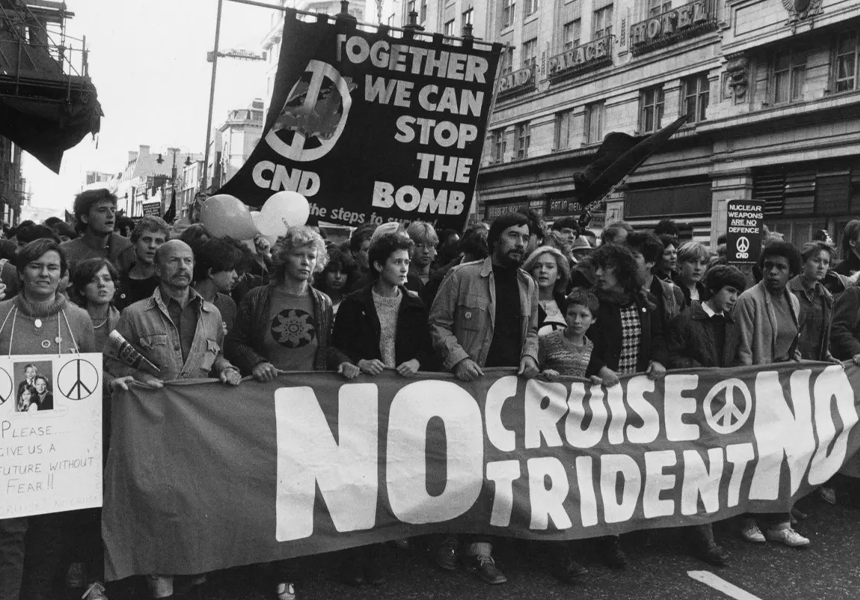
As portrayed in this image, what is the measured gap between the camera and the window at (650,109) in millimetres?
25438

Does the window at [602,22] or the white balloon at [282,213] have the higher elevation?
the window at [602,22]

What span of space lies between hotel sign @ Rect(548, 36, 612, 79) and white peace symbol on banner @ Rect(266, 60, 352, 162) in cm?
2275

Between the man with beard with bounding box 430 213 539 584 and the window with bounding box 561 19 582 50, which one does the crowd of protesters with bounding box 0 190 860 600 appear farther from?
the window with bounding box 561 19 582 50

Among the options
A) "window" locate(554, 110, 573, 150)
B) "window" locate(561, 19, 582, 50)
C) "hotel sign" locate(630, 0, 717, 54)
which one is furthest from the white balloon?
"window" locate(561, 19, 582, 50)

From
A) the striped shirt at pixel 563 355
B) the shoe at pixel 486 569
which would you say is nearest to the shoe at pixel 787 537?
the striped shirt at pixel 563 355

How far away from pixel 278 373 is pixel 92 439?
36.6 inches

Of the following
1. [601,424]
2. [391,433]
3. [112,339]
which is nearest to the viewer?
[112,339]

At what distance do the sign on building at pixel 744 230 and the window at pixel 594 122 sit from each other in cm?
1725

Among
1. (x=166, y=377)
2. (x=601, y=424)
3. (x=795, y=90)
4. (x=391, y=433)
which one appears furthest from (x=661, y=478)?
(x=795, y=90)

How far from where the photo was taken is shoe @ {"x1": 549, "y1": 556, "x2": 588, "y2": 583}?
181 inches

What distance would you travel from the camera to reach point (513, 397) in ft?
15.9

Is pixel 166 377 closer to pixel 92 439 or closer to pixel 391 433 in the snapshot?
pixel 92 439

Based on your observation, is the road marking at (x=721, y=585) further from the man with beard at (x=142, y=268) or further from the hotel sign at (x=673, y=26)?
the hotel sign at (x=673, y=26)

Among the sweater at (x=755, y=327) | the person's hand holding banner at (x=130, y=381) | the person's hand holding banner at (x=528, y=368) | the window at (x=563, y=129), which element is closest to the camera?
the person's hand holding banner at (x=130, y=381)
